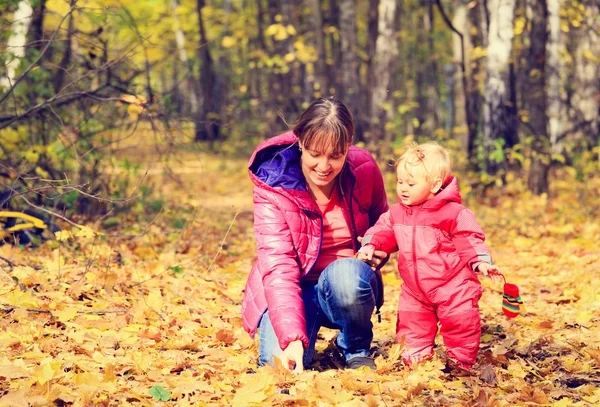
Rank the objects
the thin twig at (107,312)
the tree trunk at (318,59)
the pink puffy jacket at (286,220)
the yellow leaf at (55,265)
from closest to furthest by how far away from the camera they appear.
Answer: the pink puffy jacket at (286,220) < the thin twig at (107,312) < the yellow leaf at (55,265) < the tree trunk at (318,59)

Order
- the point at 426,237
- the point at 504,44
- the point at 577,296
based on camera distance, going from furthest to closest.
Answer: the point at 504,44, the point at 577,296, the point at 426,237

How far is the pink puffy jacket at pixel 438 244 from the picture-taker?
3.48 meters

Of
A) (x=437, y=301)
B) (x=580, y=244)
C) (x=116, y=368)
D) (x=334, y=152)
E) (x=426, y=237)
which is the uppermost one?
(x=334, y=152)

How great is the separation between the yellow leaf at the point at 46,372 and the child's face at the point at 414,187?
1.86m

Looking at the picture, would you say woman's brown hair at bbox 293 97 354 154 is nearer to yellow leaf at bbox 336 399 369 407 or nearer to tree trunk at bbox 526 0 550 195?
yellow leaf at bbox 336 399 369 407

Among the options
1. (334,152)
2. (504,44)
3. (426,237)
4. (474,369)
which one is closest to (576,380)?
(474,369)

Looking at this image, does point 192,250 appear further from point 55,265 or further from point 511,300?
point 511,300

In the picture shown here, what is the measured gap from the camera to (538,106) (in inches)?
387

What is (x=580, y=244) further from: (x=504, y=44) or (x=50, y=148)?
(x=50, y=148)

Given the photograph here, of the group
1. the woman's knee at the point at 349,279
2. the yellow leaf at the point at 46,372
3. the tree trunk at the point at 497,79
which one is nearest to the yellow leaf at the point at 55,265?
the yellow leaf at the point at 46,372

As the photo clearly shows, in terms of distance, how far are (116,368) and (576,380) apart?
7.47 feet

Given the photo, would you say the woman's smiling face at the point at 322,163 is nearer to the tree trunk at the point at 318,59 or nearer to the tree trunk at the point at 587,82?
the tree trunk at the point at 318,59

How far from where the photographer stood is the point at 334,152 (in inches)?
136

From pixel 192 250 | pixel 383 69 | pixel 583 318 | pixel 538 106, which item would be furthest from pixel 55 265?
pixel 383 69
